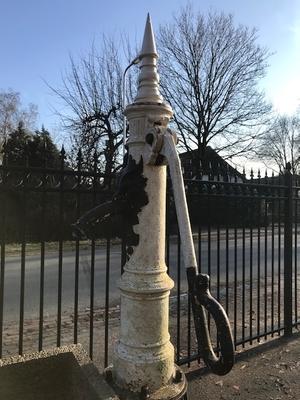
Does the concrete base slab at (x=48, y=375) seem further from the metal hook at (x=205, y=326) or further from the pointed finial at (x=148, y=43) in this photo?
the pointed finial at (x=148, y=43)

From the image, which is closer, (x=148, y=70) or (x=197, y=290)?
(x=197, y=290)

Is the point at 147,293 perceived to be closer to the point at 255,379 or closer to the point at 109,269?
the point at 255,379

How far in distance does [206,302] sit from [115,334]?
4.09 m

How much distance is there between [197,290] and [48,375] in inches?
46.4

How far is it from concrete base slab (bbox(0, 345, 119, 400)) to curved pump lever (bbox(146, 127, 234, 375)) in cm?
73

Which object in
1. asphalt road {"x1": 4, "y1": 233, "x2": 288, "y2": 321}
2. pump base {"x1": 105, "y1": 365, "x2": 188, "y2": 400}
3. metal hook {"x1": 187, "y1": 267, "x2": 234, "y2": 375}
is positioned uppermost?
metal hook {"x1": 187, "y1": 267, "x2": 234, "y2": 375}

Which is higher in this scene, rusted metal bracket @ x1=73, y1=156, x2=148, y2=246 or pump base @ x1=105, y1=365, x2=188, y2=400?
rusted metal bracket @ x1=73, y1=156, x2=148, y2=246

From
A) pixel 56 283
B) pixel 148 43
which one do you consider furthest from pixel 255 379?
pixel 56 283

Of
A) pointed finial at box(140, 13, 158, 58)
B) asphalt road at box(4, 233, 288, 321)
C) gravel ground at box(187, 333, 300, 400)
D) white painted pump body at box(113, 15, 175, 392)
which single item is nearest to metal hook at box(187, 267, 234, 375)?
white painted pump body at box(113, 15, 175, 392)

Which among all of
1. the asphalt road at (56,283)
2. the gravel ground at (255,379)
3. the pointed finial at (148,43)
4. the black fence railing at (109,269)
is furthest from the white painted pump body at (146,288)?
the asphalt road at (56,283)

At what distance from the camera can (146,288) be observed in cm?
225

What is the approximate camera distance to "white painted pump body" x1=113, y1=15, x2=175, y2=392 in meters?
2.25

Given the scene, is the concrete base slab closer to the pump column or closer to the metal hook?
the pump column

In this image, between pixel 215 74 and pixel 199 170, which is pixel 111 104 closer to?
pixel 215 74
